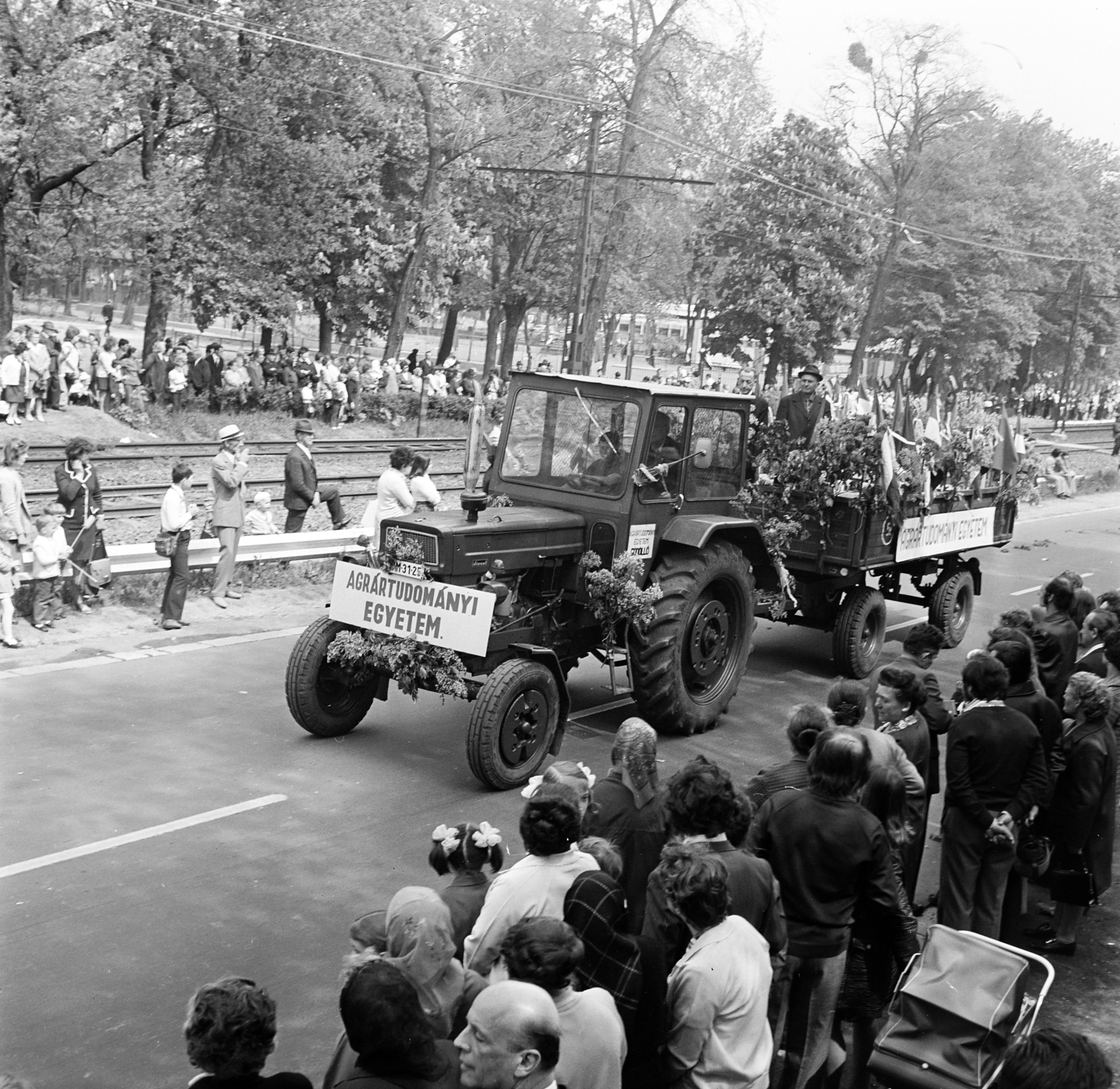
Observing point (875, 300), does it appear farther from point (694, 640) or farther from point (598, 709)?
point (694, 640)

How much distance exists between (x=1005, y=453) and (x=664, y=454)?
638 centimetres

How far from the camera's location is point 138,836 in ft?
24.4

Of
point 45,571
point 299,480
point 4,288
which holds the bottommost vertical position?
point 45,571

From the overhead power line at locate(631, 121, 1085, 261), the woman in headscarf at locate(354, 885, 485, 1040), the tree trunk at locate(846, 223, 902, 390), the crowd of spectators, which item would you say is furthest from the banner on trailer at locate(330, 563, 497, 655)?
the tree trunk at locate(846, 223, 902, 390)

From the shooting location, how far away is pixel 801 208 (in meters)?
48.8

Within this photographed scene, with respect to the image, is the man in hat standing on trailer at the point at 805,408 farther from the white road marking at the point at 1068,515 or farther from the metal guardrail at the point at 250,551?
the white road marking at the point at 1068,515

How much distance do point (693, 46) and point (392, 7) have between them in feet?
28.1

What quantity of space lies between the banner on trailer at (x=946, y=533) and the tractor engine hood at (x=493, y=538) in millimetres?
4365

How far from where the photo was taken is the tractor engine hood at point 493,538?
344 inches

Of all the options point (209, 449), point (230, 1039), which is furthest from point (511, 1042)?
point (209, 449)

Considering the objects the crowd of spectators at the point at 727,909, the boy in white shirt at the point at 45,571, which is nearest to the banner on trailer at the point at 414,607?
the crowd of spectators at the point at 727,909

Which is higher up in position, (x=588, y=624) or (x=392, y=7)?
(x=392, y=7)

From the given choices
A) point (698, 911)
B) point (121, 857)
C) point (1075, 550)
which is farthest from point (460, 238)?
point (698, 911)

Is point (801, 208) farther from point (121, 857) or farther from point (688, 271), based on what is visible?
point (121, 857)
